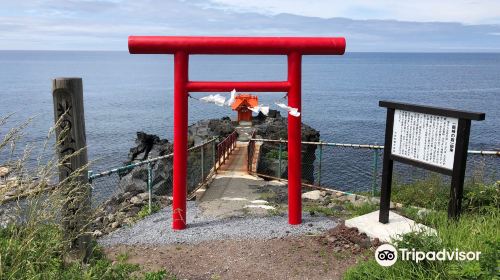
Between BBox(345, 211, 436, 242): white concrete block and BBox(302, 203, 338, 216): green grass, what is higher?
BBox(345, 211, 436, 242): white concrete block

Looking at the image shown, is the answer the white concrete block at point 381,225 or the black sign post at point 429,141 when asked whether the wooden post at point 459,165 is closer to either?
the black sign post at point 429,141

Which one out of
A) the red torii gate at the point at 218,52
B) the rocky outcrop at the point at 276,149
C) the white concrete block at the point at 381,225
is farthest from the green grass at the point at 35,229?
the rocky outcrop at the point at 276,149

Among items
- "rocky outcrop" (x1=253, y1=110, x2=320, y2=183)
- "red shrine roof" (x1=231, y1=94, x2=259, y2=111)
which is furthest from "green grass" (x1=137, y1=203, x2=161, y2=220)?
"red shrine roof" (x1=231, y1=94, x2=259, y2=111)

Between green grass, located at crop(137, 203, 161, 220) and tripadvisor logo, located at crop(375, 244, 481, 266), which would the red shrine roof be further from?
tripadvisor logo, located at crop(375, 244, 481, 266)

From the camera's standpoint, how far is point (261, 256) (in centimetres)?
660

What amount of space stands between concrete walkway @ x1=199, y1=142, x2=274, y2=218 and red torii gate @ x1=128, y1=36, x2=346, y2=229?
142cm

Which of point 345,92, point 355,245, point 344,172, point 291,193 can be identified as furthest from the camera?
point 345,92

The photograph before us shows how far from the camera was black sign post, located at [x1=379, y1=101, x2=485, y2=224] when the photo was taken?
6176mm

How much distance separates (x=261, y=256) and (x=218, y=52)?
3.69m

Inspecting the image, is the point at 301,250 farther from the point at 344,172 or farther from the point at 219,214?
the point at 344,172

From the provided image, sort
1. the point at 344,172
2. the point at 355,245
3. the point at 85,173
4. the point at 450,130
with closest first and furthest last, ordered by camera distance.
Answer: the point at 85,173 → the point at 450,130 → the point at 355,245 → the point at 344,172

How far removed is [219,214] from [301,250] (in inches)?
99.8

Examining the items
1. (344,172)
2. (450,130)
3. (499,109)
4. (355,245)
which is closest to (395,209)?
(355,245)

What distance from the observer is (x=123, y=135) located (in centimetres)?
3997
